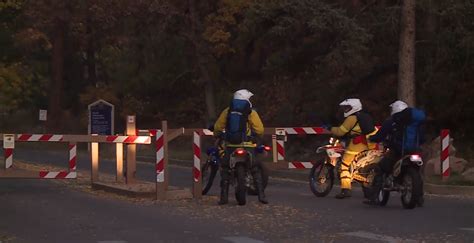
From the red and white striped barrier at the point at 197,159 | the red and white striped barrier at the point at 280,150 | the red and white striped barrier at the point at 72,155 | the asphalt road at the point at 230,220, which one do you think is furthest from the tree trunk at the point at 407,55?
the red and white striped barrier at the point at 72,155

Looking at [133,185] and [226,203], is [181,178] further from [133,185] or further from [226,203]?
[226,203]

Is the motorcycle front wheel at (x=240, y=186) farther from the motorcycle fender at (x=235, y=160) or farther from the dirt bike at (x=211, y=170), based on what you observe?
the dirt bike at (x=211, y=170)

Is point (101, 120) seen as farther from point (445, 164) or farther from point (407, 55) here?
point (445, 164)

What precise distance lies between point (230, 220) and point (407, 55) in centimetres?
993

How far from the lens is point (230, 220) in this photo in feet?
40.6

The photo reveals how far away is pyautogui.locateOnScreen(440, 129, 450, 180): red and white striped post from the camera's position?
1723 centimetres

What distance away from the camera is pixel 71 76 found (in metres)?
50.7

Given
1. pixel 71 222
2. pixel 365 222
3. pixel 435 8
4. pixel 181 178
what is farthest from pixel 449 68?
pixel 71 222

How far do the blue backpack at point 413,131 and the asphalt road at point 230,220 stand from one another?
1003 mm

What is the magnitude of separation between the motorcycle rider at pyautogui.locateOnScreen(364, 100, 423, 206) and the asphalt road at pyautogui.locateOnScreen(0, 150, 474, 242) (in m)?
0.54

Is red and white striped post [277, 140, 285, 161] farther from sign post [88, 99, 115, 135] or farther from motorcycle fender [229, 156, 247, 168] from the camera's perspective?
sign post [88, 99, 115, 135]

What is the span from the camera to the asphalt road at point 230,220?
35.3 feet

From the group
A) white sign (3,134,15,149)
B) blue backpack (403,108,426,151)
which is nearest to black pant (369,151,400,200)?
blue backpack (403,108,426,151)

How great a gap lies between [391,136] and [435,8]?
8.65 m
